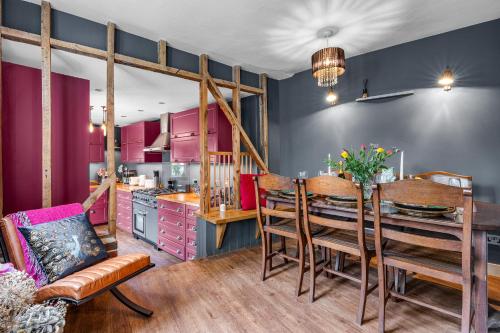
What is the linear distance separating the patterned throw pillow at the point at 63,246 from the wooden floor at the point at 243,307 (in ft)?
1.44

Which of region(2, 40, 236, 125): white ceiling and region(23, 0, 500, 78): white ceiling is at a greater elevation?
region(23, 0, 500, 78): white ceiling

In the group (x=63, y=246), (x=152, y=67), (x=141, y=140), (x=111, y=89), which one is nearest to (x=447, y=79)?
(x=152, y=67)

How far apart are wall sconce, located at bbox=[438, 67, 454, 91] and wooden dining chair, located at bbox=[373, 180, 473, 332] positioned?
1.87 m

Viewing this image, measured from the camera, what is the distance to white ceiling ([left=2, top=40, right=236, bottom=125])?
2.71m

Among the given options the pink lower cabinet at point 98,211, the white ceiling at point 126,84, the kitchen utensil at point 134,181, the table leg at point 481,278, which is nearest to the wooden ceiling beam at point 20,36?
the white ceiling at point 126,84

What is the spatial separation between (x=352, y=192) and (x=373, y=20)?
6.26 feet

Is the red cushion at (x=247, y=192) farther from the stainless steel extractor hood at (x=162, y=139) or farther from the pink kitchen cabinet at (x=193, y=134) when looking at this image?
the stainless steel extractor hood at (x=162, y=139)

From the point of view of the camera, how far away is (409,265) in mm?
1618

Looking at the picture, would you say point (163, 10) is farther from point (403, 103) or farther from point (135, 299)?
point (403, 103)

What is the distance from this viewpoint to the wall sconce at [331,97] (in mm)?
3648

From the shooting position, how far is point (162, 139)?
A: 18.1ft

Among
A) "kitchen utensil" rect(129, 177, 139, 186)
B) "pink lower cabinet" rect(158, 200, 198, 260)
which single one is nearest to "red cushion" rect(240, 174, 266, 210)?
"pink lower cabinet" rect(158, 200, 198, 260)

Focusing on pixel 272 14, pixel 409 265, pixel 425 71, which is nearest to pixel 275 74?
pixel 272 14

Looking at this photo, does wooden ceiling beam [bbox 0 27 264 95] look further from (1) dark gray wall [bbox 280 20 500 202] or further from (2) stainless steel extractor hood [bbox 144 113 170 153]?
(2) stainless steel extractor hood [bbox 144 113 170 153]
